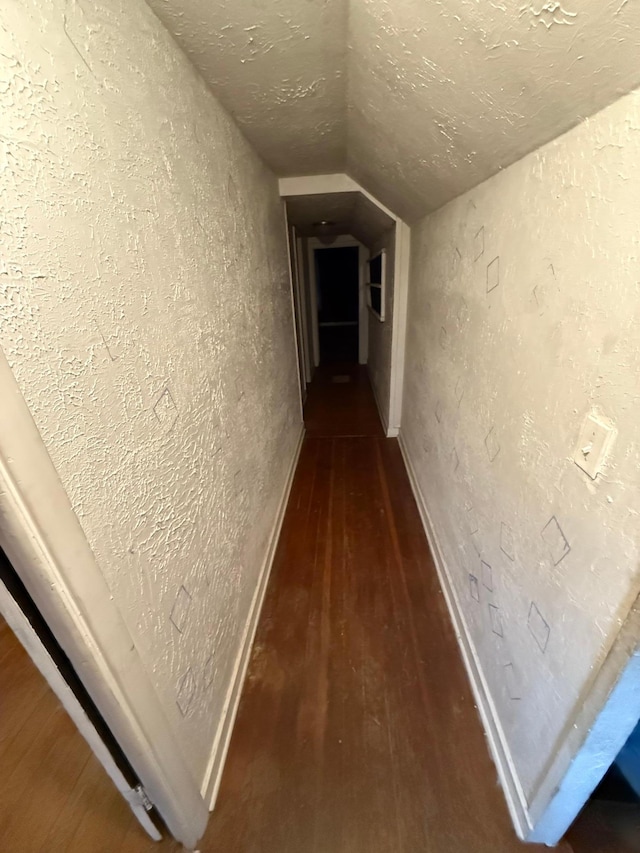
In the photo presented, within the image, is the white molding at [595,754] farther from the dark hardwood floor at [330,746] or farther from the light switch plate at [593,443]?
the light switch plate at [593,443]

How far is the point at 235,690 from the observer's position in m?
1.28

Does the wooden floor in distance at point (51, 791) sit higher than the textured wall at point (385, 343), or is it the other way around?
the textured wall at point (385, 343)

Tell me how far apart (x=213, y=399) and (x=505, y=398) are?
33.2 inches

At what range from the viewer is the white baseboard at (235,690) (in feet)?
3.46

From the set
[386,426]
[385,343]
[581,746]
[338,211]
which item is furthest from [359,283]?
[581,746]

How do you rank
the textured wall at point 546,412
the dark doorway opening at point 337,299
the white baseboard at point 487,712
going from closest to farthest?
the textured wall at point 546,412 → the white baseboard at point 487,712 → the dark doorway opening at point 337,299

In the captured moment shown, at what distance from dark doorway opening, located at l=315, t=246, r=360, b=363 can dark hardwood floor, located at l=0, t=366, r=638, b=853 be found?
4.38 metres

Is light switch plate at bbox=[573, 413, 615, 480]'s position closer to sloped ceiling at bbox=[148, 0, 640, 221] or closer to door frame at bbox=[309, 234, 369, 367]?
sloped ceiling at bbox=[148, 0, 640, 221]

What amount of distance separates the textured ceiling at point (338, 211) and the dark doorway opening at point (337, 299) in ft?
7.26

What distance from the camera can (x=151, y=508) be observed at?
30.7 inches

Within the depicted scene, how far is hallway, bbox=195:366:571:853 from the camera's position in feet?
3.26

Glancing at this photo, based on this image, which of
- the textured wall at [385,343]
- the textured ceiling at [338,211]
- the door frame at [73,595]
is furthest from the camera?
the textured wall at [385,343]

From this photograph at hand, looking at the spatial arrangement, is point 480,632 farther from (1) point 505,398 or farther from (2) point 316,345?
(2) point 316,345

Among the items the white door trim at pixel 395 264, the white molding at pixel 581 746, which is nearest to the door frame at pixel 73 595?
the white molding at pixel 581 746
